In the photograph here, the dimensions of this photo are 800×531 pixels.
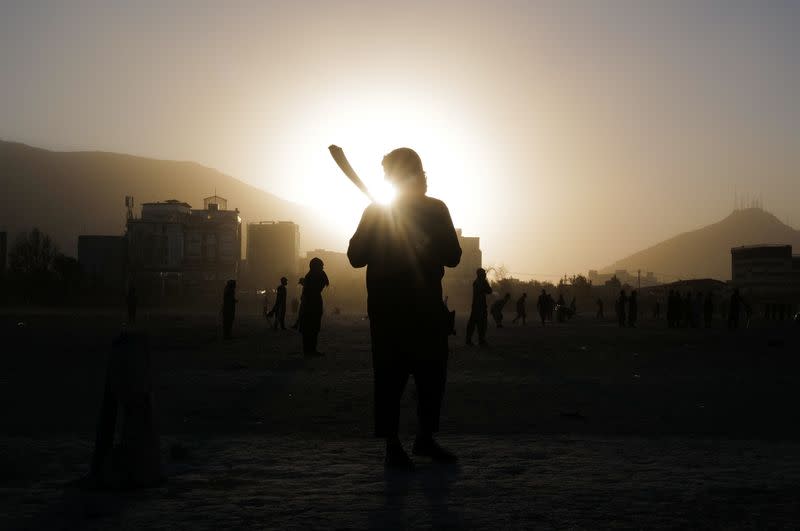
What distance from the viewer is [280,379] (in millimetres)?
12312

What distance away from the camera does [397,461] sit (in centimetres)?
534

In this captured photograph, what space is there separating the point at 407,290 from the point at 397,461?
1.09m

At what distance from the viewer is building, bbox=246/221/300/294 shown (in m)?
160

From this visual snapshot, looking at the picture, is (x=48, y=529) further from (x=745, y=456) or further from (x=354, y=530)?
(x=745, y=456)

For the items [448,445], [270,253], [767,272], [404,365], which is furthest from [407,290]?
[270,253]

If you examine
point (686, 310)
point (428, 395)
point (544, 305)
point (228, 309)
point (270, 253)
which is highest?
point (270, 253)

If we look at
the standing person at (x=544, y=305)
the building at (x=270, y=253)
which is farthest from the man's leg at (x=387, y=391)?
the building at (x=270, y=253)

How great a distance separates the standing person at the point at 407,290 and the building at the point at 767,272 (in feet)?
454

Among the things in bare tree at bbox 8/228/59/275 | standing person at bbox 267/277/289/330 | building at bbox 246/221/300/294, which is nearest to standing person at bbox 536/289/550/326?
standing person at bbox 267/277/289/330

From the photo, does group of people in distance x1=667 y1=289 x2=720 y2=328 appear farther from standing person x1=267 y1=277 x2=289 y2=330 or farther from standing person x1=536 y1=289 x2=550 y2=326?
standing person x1=267 y1=277 x2=289 y2=330

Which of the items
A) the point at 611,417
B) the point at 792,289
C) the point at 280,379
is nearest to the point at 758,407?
the point at 611,417

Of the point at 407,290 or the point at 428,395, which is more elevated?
the point at 407,290

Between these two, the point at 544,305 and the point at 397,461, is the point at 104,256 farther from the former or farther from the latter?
the point at 397,461

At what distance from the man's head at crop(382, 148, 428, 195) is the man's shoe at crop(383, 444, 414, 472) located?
166 cm
